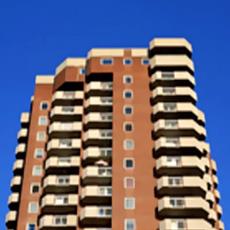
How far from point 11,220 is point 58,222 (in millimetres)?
11084

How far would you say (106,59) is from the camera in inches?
3344

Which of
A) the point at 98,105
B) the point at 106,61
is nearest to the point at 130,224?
the point at 98,105

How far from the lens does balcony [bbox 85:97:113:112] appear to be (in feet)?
265

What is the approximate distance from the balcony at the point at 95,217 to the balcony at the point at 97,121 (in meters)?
14.2

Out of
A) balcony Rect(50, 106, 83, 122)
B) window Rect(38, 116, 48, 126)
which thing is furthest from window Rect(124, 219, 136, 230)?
window Rect(38, 116, 48, 126)

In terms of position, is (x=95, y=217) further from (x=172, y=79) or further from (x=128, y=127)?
(x=172, y=79)

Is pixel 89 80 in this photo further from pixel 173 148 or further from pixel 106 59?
pixel 173 148

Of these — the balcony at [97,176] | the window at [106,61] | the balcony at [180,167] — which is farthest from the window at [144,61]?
the balcony at [97,176]

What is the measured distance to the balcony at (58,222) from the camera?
2773 inches

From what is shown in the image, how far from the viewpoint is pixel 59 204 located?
72188 mm

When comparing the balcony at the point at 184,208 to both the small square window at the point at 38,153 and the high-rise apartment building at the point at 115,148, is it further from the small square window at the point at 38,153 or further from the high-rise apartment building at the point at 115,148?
the small square window at the point at 38,153

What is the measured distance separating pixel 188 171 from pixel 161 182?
14.4ft

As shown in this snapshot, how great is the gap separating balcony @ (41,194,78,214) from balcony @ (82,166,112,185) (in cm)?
289

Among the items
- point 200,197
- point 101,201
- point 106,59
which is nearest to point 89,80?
point 106,59
